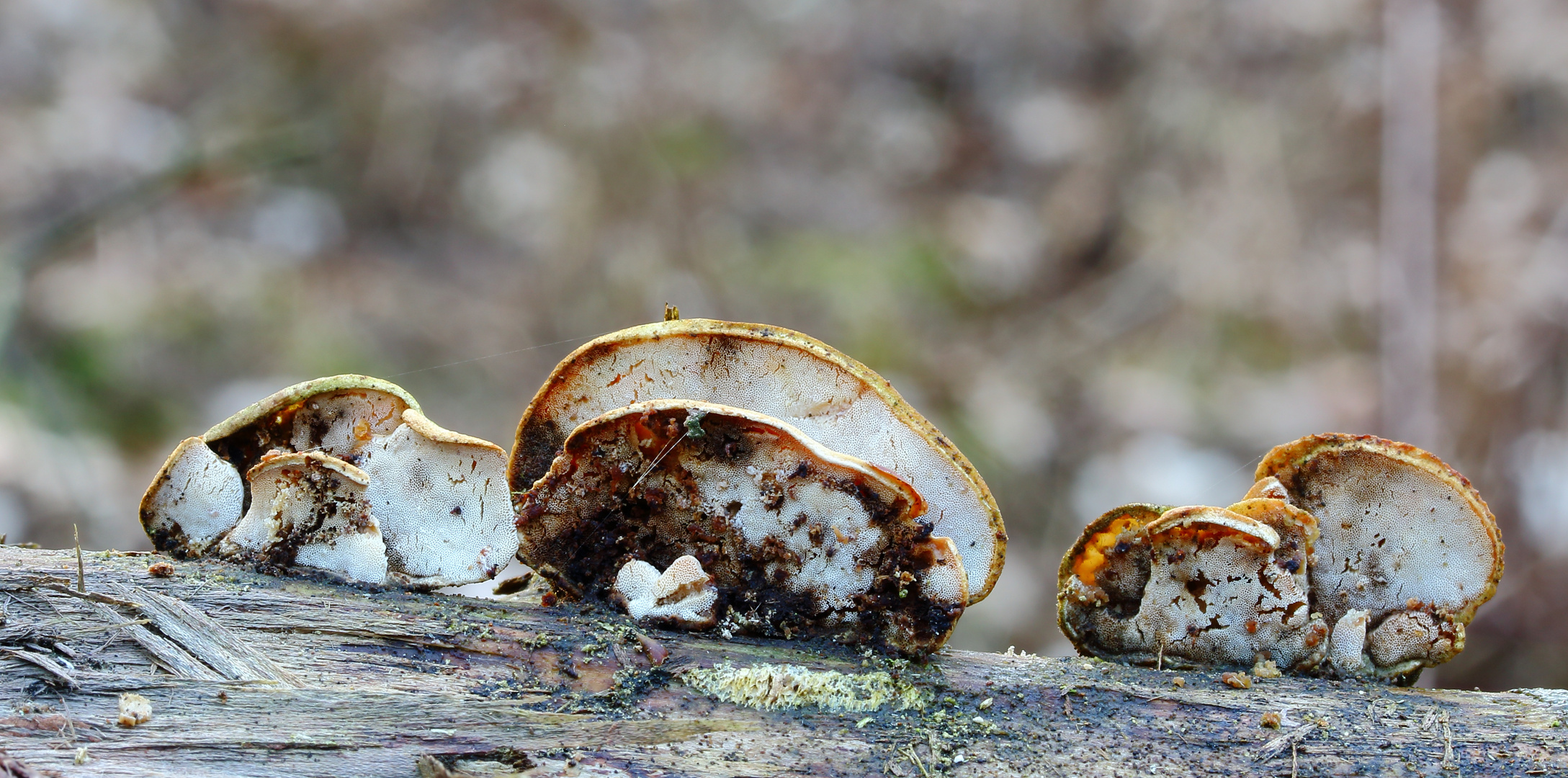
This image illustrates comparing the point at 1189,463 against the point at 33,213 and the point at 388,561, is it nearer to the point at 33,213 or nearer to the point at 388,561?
the point at 388,561

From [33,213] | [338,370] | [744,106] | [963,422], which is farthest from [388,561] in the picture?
[744,106]

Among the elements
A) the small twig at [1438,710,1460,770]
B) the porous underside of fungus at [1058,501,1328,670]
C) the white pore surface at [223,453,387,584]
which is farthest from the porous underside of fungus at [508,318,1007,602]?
the small twig at [1438,710,1460,770]

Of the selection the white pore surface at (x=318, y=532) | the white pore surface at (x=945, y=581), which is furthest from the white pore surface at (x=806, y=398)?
the white pore surface at (x=318, y=532)

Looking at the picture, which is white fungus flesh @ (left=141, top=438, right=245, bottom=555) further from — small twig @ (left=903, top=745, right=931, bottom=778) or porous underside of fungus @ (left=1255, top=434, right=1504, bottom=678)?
porous underside of fungus @ (left=1255, top=434, right=1504, bottom=678)

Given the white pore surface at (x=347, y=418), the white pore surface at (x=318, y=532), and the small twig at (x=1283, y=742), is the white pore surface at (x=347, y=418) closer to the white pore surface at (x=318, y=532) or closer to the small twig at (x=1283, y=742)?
the white pore surface at (x=318, y=532)

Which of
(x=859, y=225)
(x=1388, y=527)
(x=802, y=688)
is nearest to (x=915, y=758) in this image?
(x=802, y=688)

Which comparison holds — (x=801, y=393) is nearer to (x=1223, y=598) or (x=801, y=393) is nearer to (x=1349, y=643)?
(x=1223, y=598)
